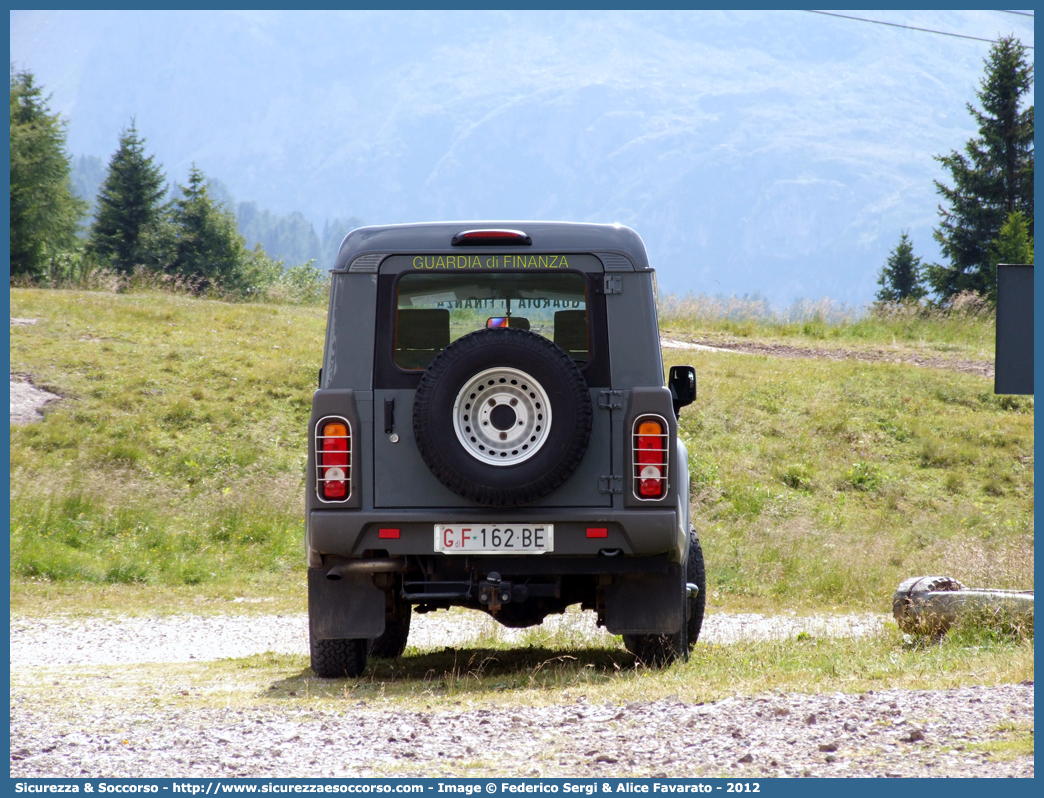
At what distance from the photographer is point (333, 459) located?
5.62 m

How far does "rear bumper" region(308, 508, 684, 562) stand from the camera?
5.54m

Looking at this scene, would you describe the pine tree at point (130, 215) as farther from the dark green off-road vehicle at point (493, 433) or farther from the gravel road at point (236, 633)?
the dark green off-road vehicle at point (493, 433)

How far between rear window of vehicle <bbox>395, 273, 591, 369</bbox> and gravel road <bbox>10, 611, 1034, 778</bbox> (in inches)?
78.4

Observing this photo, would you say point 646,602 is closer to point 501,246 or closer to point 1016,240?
point 501,246

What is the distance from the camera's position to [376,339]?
5766mm

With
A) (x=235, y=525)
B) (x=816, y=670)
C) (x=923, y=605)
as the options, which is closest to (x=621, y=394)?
(x=816, y=670)

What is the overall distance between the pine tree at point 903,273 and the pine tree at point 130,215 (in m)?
32.2

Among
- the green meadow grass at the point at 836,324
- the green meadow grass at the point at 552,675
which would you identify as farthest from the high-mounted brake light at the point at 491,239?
the green meadow grass at the point at 836,324

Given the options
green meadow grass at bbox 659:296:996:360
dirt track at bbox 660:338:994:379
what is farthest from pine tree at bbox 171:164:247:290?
dirt track at bbox 660:338:994:379

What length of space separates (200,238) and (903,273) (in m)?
32.0

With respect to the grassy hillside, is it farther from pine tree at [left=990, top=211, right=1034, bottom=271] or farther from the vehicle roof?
pine tree at [left=990, top=211, right=1034, bottom=271]

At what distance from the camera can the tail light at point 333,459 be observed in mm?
5613

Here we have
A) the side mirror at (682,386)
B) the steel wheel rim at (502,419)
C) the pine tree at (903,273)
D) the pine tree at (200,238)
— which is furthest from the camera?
the pine tree at (200,238)

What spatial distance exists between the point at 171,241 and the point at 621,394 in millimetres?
44125
